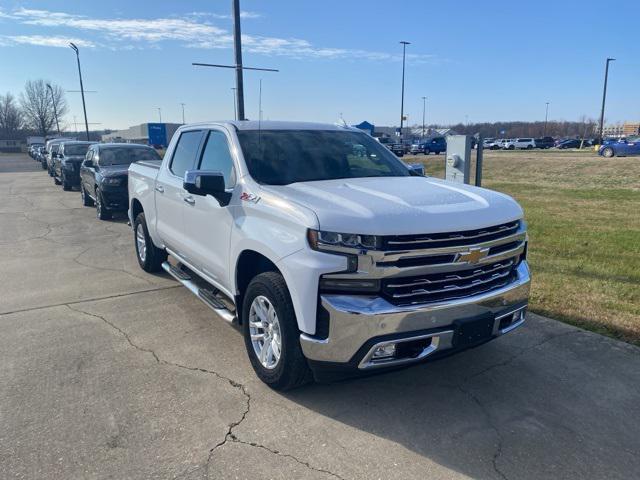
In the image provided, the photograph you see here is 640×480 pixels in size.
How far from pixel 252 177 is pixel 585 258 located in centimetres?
548

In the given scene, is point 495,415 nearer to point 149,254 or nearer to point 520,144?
point 149,254

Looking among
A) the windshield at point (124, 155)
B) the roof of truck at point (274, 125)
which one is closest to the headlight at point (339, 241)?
the roof of truck at point (274, 125)

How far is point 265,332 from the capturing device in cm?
377

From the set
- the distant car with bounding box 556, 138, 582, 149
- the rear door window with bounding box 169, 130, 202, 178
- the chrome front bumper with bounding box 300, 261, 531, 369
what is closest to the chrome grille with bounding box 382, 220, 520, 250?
the chrome front bumper with bounding box 300, 261, 531, 369

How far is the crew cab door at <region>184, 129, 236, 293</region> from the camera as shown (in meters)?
4.21

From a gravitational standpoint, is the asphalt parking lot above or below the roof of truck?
below

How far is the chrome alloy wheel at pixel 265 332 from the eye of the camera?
11.9ft

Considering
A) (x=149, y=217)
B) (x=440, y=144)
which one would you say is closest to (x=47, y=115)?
(x=440, y=144)

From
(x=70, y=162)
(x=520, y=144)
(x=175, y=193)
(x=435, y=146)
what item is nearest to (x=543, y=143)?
(x=520, y=144)

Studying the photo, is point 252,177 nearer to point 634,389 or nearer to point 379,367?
point 379,367

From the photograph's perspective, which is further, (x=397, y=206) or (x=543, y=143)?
(x=543, y=143)

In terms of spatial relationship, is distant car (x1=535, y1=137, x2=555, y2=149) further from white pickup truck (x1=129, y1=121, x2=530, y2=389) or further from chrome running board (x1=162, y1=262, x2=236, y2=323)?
chrome running board (x1=162, y1=262, x2=236, y2=323)

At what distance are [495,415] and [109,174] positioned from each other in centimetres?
1073

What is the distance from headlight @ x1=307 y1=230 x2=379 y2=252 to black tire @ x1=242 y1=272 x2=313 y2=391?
0.45 meters
